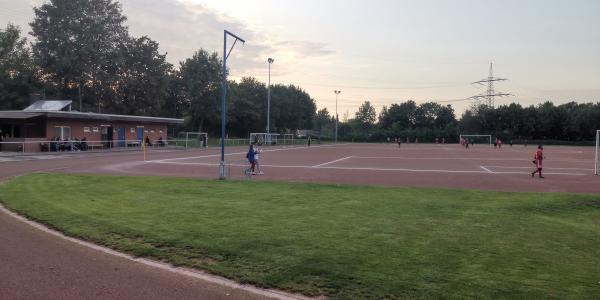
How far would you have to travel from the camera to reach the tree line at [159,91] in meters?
58.9

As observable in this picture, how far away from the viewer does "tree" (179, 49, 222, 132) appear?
80750 millimetres

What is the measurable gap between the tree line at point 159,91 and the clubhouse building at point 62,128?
13.5m

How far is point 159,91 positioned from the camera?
67.4 metres

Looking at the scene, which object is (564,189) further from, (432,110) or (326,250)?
(432,110)

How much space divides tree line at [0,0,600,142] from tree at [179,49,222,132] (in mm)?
174

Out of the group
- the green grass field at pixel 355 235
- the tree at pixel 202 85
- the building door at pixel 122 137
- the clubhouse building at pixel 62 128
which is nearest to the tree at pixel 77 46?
the clubhouse building at pixel 62 128

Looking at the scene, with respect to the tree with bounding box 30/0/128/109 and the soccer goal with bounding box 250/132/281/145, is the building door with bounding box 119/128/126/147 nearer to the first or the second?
the tree with bounding box 30/0/128/109

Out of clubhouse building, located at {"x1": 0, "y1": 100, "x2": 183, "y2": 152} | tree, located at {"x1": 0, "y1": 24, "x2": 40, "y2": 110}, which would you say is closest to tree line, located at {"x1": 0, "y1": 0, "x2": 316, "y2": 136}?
tree, located at {"x1": 0, "y1": 24, "x2": 40, "y2": 110}

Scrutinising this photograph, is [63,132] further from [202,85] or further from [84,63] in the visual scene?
[202,85]

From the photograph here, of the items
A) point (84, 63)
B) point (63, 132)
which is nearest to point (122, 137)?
point (63, 132)

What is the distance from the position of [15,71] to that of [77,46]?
8.76 metres

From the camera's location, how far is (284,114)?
108750 millimetres

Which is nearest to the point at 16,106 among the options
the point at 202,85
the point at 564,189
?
the point at 202,85

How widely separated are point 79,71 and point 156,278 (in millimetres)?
60722
